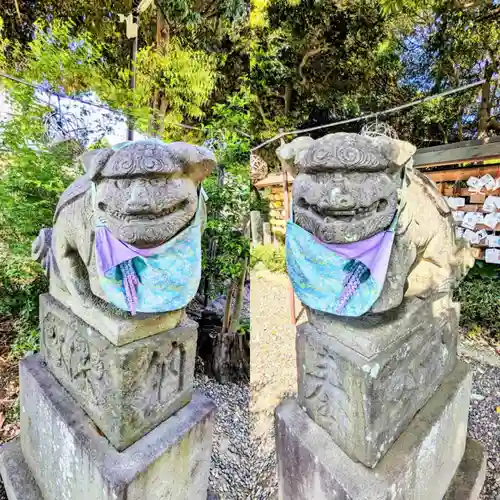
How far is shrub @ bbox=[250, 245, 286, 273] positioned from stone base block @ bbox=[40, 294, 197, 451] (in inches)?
142

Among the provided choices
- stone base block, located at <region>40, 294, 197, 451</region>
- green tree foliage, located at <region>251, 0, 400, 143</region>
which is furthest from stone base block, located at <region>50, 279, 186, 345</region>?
green tree foliage, located at <region>251, 0, 400, 143</region>

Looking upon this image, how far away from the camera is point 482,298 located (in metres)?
3.39

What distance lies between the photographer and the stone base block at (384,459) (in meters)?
1.08

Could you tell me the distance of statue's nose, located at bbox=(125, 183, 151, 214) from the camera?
93 centimetres

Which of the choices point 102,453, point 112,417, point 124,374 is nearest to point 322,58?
point 124,374

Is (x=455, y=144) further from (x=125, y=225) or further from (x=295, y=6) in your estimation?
(x=125, y=225)

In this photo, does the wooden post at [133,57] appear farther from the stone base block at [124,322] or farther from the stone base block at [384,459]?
the stone base block at [384,459]

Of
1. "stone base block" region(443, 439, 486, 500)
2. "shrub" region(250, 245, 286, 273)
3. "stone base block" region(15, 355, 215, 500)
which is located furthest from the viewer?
"shrub" region(250, 245, 286, 273)

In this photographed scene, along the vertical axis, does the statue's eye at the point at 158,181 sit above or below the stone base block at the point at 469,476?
above

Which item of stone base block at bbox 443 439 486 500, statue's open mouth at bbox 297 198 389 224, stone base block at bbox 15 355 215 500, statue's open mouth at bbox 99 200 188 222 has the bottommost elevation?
stone base block at bbox 443 439 486 500

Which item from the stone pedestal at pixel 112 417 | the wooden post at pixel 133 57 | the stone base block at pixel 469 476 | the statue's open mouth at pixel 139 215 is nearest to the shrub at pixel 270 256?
the wooden post at pixel 133 57

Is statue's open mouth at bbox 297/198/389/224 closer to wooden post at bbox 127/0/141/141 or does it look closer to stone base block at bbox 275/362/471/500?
stone base block at bbox 275/362/471/500

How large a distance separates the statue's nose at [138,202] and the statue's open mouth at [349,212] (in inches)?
19.3

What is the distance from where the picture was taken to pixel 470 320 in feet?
11.7
